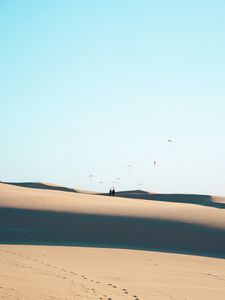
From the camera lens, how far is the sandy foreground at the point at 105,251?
945 centimetres

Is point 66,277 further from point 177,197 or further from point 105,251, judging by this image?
point 177,197

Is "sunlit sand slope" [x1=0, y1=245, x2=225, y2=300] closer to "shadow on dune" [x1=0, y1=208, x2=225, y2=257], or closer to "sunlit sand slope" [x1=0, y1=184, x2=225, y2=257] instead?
"shadow on dune" [x1=0, y1=208, x2=225, y2=257]

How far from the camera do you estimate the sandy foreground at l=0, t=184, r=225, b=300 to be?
31.0ft

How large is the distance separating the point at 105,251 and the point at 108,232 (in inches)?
129

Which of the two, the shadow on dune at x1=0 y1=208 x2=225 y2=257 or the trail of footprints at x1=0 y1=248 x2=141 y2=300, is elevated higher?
the shadow on dune at x1=0 y1=208 x2=225 y2=257

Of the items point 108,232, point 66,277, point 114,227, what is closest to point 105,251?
point 108,232

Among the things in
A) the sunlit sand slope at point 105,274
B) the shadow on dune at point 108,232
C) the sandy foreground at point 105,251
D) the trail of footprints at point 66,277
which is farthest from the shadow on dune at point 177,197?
the trail of footprints at point 66,277

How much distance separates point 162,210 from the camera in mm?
23750

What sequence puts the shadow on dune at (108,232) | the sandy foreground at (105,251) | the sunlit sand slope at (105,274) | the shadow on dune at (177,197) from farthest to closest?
1. the shadow on dune at (177,197)
2. the shadow on dune at (108,232)
3. the sandy foreground at (105,251)
4. the sunlit sand slope at (105,274)

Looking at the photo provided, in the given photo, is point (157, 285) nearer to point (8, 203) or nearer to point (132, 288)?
point (132, 288)

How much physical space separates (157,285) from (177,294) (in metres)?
0.80

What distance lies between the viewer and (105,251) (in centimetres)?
1608

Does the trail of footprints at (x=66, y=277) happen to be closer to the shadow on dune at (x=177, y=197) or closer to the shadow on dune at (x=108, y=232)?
the shadow on dune at (x=108, y=232)

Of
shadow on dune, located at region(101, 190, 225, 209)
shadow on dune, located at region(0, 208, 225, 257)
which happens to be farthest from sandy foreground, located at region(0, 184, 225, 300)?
shadow on dune, located at region(101, 190, 225, 209)
